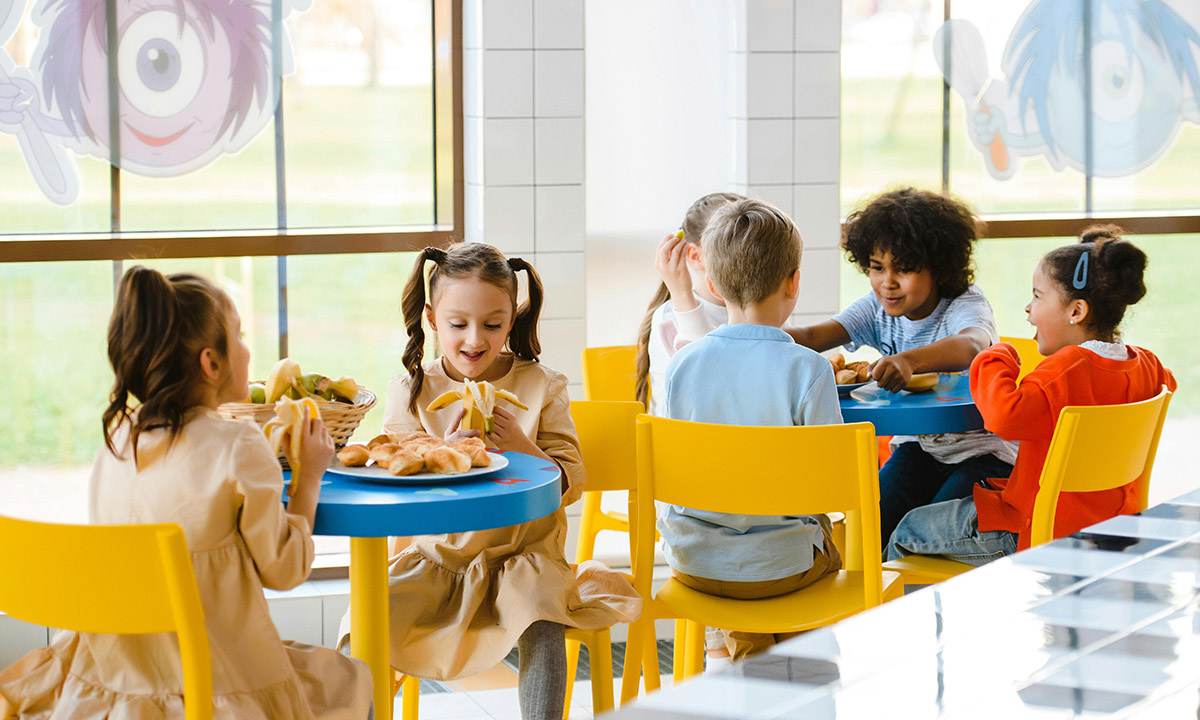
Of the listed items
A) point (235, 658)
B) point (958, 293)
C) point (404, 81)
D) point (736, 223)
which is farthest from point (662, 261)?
point (235, 658)

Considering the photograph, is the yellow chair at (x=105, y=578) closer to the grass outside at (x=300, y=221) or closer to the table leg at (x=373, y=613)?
the table leg at (x=373, y=613)

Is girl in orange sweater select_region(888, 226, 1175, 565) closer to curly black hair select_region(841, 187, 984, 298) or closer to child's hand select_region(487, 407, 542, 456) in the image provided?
curly black hair select_region(841, 187, 984, 298)

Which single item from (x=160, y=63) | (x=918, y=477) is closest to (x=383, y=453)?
(x=918, y=477)

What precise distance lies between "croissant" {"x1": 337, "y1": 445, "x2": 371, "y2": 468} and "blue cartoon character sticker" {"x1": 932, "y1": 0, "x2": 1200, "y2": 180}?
2729mm

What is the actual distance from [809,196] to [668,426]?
1.85 m

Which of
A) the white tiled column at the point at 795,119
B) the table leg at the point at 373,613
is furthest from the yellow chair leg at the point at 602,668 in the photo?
the white tiled column at the point at 795,119

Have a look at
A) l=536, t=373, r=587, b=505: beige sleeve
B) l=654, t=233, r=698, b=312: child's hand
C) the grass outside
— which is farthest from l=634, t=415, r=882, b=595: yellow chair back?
the grass outside

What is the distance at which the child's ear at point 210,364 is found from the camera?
180 centimetres

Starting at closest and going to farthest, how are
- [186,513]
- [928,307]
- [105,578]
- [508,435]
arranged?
[105,578], [186,513], [508,435], [928,307]

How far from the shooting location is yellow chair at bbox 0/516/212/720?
154cm

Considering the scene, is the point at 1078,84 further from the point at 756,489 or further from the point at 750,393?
the point at 756,489

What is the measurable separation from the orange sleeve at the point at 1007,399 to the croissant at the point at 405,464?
3.63 feet

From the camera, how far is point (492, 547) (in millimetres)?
2303

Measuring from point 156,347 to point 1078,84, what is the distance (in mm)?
3416
